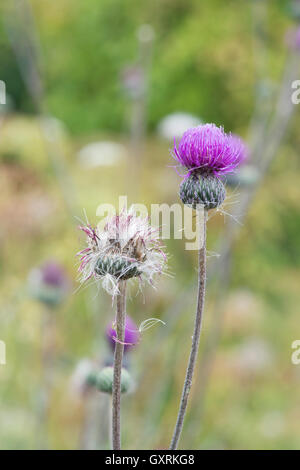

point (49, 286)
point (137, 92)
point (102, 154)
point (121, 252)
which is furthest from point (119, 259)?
point (102, 154)

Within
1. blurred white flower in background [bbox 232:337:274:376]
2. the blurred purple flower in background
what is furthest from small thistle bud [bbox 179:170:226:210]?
blurred white flower in background [bbox 232:337:274:376]

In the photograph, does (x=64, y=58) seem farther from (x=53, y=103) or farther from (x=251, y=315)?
(x=251, y=315)

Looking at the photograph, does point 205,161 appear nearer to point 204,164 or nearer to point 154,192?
point 204,164

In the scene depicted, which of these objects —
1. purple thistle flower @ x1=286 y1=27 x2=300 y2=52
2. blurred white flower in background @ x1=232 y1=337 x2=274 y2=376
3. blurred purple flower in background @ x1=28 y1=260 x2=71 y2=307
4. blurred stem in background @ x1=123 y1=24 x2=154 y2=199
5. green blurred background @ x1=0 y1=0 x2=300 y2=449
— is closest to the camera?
blurred purple flower in background @ x1=28 y1=260 x2=71 y2=307

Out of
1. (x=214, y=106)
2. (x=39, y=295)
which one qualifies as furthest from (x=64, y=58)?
(x=39, y=295)

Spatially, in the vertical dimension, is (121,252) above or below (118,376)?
above

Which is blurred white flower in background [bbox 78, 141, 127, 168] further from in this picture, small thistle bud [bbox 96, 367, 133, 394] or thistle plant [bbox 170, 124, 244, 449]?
thistle plant [bbox 170, 124, 244, 449]

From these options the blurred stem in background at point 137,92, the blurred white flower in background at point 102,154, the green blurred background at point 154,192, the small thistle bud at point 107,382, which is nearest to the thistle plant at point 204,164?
the small thistle bud at point 107,382
